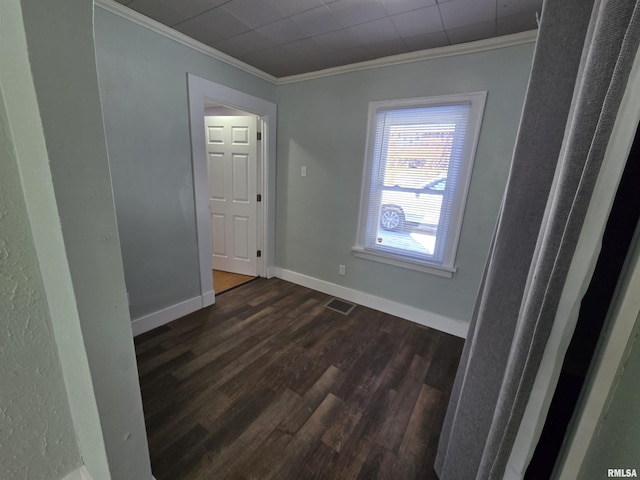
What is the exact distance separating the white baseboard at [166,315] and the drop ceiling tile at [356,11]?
2.62m

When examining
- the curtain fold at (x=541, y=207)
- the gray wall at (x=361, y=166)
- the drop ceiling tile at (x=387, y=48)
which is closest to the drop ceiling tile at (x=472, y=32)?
the gray wall at (x=361, y=166)

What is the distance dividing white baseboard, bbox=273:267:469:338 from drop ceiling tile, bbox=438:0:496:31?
226 centimetres

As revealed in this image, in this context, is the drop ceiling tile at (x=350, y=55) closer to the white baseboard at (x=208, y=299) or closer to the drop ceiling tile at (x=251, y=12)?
the drop ceiling tile at (x=251, y=12)

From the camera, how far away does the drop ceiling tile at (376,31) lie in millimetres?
1718

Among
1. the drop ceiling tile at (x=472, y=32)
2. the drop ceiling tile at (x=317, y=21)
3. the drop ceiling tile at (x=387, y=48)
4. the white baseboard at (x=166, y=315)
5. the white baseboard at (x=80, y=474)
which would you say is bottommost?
the white baseboard at (x=166, y=315)

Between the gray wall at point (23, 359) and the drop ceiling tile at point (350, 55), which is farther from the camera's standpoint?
the drop ceiling tile at point (350, 55)

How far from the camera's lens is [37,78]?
1.64 ft

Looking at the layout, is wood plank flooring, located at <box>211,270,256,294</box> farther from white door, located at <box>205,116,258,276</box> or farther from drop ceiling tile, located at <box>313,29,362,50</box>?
drop ceiling tile, located at <box>313,29,362,50</box>

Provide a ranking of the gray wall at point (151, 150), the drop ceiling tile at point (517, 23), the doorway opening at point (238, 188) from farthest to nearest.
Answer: the doorway opening at point (238, 188), the gray wall at point (151, 150), the drop ceiling tile at point (517, 23)

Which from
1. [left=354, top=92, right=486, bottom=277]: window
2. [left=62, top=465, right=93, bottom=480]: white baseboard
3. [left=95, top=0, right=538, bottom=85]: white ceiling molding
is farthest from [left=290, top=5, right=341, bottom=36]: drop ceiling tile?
[left=62, top=465, right=93, bottom=480]: white baseboard

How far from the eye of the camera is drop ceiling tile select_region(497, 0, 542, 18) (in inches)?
55.3

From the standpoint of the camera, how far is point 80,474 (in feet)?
2.54

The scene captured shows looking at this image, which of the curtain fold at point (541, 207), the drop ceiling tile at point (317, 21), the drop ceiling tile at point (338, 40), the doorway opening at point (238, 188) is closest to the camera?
the curtain fold at point (541, 207)

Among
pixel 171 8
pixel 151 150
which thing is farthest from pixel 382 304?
pixel 171 8
